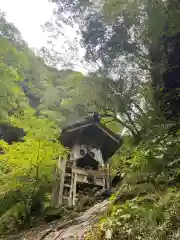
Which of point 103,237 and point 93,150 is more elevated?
point 93,150

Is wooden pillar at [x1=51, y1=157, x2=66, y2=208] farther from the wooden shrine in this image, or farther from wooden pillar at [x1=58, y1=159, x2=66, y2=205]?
the wooden shrine

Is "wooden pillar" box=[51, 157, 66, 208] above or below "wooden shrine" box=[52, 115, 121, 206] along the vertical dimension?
below

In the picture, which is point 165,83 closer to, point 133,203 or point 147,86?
point 147,86

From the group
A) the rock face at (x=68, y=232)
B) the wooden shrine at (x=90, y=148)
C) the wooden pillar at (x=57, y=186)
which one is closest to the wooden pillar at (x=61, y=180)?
the wooden pillar at (x=57, y=186)

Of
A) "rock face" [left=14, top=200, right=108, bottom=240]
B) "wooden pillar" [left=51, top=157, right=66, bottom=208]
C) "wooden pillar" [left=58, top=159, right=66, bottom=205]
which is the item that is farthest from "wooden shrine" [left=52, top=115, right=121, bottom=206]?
"rock face" [left=14, top=200, right=108, bottom=240]

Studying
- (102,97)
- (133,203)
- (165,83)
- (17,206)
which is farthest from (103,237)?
(102,97)

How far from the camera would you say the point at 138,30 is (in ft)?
41.5

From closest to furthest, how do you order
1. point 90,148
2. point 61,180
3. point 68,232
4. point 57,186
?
1. point 68,232
2. point 57,186
3. point 61,180
4. point 90,148

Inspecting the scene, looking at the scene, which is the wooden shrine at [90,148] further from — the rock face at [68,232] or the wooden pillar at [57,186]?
the rock face at [68,232]

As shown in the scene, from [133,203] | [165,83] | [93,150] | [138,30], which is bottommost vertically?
[133,203]

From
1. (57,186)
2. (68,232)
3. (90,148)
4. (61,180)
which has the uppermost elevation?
(90,148)

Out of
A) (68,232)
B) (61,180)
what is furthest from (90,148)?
(68,232)

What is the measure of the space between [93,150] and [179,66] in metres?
8.58

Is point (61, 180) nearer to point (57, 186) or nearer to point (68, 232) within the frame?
point (57, 186)
